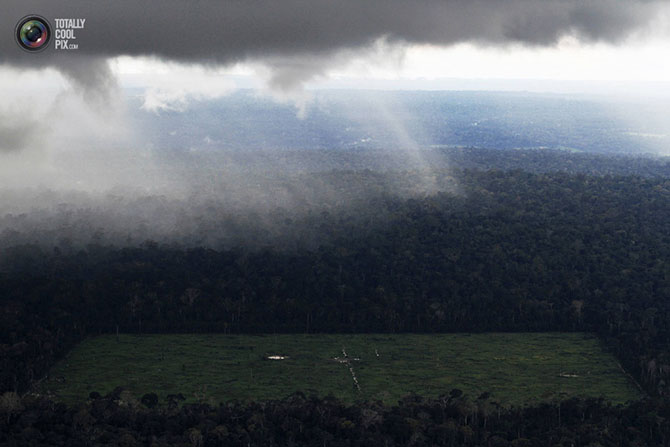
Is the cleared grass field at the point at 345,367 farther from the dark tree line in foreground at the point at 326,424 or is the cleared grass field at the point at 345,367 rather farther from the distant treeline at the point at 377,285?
the dark tree line in foreground at the point at 326,424

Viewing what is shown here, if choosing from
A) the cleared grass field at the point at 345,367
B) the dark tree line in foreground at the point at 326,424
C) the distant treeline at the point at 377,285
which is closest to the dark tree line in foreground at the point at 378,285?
the distant treeline at the point at 377,285

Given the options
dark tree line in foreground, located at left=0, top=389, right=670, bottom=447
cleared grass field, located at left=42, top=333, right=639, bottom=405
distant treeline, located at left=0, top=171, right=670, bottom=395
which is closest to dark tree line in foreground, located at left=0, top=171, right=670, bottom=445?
distant treeline, located at left=0, top=171, right=670, bottom=395

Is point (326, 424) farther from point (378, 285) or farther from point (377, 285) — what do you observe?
point (377, 285)

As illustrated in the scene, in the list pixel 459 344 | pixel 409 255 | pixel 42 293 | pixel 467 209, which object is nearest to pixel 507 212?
pixel 467 209

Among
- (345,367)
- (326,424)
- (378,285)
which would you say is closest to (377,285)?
(378,285)

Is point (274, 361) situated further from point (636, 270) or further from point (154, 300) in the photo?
point (636, 270)
